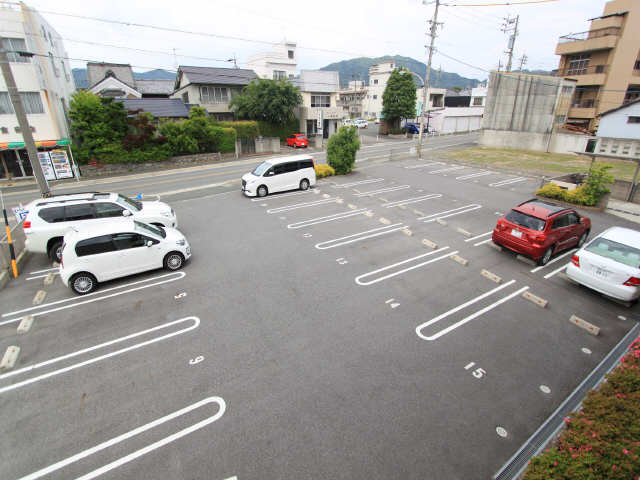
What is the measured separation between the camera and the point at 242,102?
3553cm

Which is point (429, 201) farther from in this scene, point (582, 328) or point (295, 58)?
point (295, 58)

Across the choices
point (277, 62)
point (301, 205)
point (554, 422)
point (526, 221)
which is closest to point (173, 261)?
point (301, 205)

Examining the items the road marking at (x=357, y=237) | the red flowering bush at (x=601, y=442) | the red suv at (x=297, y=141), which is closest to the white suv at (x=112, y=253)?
the road marking at (x=357, y=237)

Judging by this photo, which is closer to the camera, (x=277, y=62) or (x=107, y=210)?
(x=107, y=210)

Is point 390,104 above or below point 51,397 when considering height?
above

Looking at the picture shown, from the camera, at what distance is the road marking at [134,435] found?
4.50m

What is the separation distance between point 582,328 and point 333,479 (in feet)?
23.6

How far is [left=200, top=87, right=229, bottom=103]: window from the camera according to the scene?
3622 cm

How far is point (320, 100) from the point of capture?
42.4m

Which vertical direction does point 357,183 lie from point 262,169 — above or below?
below

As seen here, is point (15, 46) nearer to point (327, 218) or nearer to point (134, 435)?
point (327, 218)

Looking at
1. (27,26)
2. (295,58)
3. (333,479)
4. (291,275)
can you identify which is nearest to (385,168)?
(291,275)

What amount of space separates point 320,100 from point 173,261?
38569mm

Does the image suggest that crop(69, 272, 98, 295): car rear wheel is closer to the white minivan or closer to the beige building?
the white minivan
